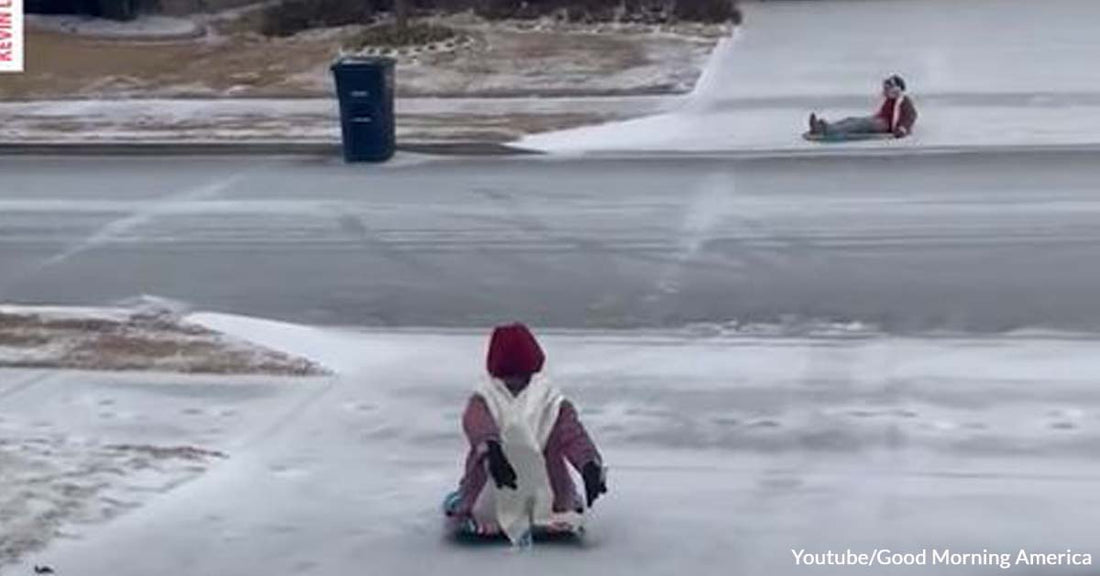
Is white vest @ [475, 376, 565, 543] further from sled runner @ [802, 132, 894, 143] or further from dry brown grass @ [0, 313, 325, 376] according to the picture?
sled runner @ [802, 132, 894, 143]

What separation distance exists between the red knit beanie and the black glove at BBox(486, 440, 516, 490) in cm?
32

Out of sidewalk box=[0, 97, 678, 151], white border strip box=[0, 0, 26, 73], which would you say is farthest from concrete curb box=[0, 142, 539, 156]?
white border strip box=[0, 0, 26, 73]

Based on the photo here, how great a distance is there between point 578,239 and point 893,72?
44.1ft

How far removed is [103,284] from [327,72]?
14.8 m

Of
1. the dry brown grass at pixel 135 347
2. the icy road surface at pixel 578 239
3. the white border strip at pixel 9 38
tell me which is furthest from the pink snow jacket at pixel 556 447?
the icy road surface at pixel 578 239

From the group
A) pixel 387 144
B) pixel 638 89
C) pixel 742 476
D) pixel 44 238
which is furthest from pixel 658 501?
pixel 638 89

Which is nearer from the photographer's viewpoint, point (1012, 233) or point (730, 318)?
point (730, 318)

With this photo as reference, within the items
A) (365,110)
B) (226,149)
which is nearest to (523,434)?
(365,110)

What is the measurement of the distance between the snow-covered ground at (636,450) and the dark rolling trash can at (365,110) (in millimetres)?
8920

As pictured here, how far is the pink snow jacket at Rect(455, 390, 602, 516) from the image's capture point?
1070 centimetres

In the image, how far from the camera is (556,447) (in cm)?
1075

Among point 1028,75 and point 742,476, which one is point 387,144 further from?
point 742,476

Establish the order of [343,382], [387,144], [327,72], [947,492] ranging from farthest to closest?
[327,72] < [387,144] < [343,382] < [947,492]

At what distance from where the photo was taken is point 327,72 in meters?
33.6
